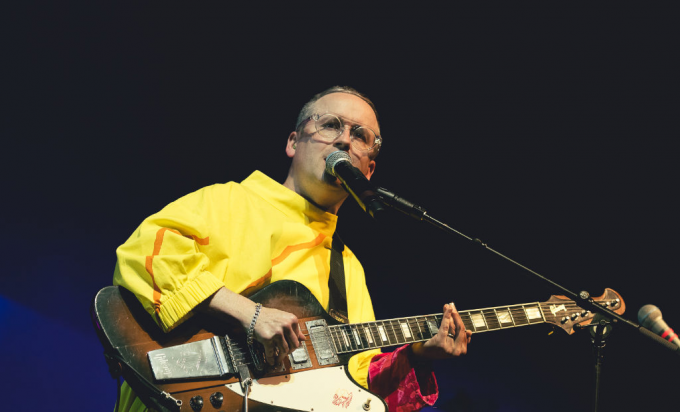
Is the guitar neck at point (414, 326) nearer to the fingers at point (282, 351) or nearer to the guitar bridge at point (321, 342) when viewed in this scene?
the guitar bridge at point (321, 342)

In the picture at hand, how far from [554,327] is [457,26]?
2237 millimetres

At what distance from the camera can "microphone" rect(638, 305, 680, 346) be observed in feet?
6.40

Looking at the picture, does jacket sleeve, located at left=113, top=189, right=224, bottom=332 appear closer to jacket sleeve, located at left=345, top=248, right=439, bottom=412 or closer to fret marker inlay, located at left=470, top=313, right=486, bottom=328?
jacket sleeve, located at left=345, top=248, right=439, bottom=412

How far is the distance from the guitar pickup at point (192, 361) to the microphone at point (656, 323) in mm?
1855

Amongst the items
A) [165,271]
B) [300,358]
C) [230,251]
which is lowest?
[300,358]

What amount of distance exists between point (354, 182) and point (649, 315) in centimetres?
151

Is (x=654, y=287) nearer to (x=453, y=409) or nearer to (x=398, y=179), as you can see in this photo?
(x=453, y=409)

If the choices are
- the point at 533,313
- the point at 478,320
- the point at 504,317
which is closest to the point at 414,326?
the point at 478,320

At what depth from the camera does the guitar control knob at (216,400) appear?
1425 millimetres

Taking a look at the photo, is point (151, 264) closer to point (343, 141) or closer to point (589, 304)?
point (343, 141)

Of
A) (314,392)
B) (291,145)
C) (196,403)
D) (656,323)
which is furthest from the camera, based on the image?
(291,145)

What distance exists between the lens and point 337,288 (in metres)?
2.16

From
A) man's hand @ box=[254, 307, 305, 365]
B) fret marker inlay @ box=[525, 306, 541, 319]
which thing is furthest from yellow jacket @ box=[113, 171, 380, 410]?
fret marker inlay @ box=[525, 306, 541, 319]

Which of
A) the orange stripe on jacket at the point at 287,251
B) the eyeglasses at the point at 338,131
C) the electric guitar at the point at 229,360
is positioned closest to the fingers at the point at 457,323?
the electric guitar at the point at 229,360
